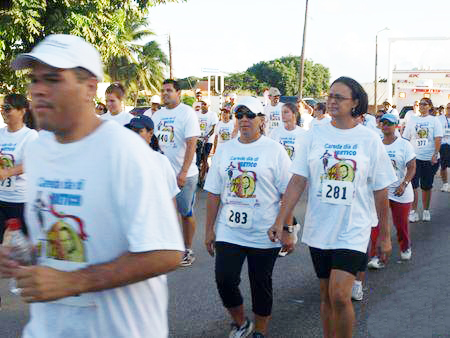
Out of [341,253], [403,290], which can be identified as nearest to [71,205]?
[341,253]

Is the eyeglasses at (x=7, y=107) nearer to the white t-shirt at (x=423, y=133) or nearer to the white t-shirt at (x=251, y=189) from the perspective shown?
the white t-shirt at (x=251, y=189)

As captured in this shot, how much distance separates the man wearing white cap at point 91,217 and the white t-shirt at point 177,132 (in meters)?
5.18

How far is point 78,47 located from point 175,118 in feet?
17.6

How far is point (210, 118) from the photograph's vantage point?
1446 cm

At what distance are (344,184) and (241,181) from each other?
90 centimetres

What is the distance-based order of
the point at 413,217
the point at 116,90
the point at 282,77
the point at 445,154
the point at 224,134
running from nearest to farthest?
1. the point at 116,90
2. the point at 413,217
3. the point at 445,154
4. the point at 224,134
5. the point at 282,77

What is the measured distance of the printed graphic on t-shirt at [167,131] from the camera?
7.39m

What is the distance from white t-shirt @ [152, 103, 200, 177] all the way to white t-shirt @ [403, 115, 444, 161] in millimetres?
4904

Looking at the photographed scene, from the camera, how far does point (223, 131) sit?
14.1 metres

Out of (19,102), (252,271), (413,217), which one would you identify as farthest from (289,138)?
(252,271)

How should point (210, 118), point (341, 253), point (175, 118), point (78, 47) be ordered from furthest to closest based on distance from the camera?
point (210, 118)
point (175, 118)
point (341, 253)
point (78, 47)

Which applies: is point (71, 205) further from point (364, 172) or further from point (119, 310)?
point (364, 172)

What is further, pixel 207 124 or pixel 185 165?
pixel 207 124

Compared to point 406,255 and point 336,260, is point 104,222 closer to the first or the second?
point 336,260
